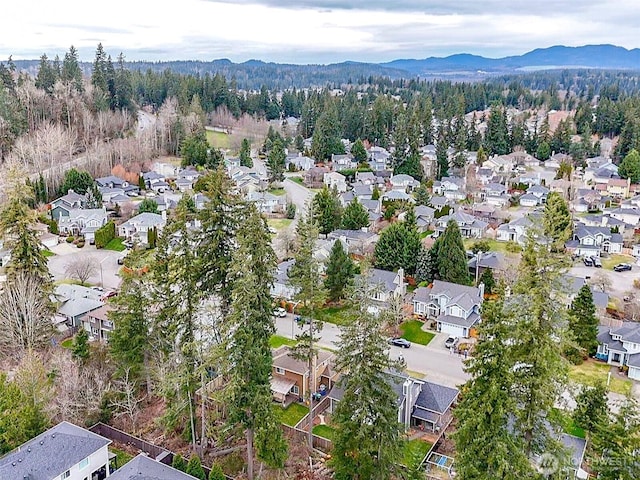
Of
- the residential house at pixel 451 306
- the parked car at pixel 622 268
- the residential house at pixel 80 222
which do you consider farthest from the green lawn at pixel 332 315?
the residential house at pixel 80 222

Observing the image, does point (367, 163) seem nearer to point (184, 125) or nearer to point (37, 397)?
point (184, 125)

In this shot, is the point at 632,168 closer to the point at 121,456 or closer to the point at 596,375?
the point at 596,375

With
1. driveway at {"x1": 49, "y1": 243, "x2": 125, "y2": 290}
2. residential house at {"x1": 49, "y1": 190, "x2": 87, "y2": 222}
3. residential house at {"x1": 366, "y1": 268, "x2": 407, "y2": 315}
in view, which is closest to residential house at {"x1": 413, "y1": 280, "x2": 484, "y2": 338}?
residential house at {"x1": 366, "y1": 268, "x2": 407, "y2": 315}

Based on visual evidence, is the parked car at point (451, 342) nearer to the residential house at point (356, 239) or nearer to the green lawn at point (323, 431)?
the green lawn at point (323, 431)

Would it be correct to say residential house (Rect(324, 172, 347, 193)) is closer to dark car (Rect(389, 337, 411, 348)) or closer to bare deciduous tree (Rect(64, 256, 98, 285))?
bare deciduous tree (Rect(64, 256, 98, 285))

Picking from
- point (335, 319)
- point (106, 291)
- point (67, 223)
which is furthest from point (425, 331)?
point (67, 223)
